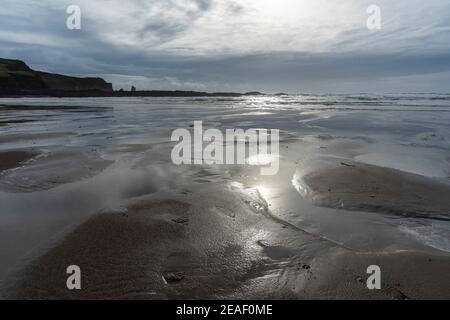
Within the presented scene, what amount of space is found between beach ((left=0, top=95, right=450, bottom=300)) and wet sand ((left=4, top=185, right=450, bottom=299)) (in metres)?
0.02

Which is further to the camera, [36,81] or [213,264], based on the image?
[36,81]

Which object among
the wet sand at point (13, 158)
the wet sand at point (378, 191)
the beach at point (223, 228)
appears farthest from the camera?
the wet sand at point (13, 158)

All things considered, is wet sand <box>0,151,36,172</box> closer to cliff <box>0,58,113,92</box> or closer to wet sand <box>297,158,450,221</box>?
wet sand <box>297,158,450,221</box>

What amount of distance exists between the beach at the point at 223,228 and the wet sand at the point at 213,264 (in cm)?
2

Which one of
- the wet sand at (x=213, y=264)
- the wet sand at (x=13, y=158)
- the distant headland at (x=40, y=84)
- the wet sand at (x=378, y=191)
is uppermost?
the distant headland at (x=40, y=84)

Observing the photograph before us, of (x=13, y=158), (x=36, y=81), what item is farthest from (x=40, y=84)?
(x=13, y=158)

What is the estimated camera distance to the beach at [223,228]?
14.4 ft

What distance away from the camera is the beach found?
4.40m

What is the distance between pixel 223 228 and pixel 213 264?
1335 millimetres

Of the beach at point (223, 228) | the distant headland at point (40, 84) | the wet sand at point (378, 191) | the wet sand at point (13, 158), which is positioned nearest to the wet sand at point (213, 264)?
the beach at point (223, 228)

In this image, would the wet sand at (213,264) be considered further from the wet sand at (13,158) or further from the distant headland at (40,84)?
the distant headland at (40,84)

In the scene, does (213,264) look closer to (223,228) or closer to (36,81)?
(223,228)

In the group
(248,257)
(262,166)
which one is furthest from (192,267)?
(262,166)

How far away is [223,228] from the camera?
6.22 metres
